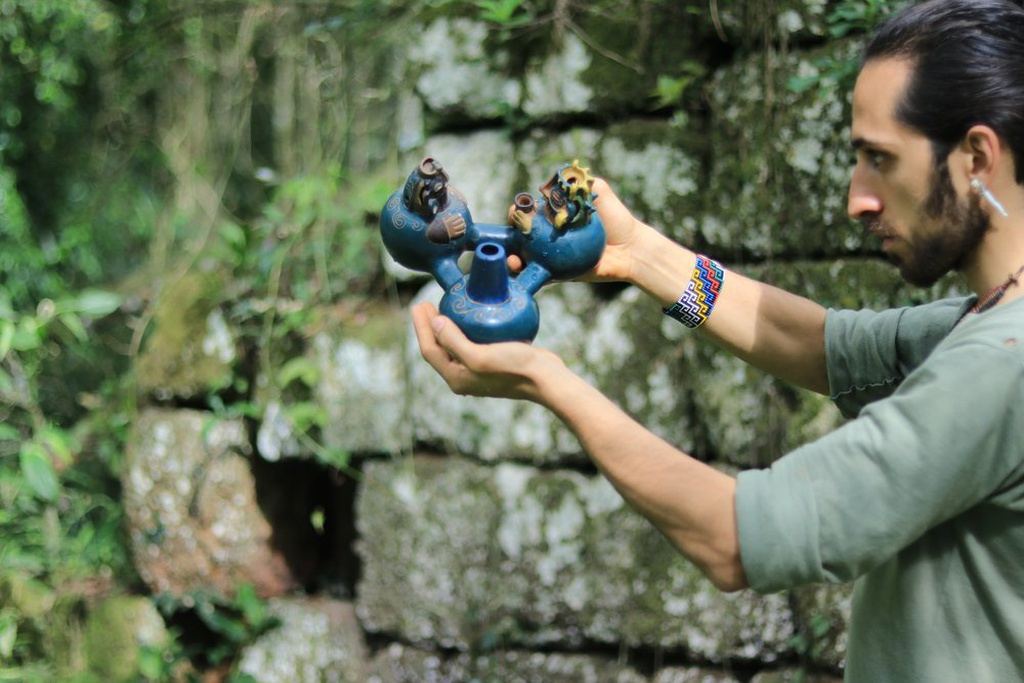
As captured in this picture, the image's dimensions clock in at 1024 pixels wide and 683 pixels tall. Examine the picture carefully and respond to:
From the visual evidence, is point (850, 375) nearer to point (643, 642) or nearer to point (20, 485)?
point (643, 642)

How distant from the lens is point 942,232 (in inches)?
55.4

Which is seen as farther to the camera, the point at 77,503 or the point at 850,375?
the point at 77,503

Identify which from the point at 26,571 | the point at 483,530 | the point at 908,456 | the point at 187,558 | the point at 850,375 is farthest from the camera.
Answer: the point at 26,571

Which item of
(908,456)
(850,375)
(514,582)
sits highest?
(908,456)

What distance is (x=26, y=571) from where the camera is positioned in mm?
3490

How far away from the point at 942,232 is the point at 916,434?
0.37 meters

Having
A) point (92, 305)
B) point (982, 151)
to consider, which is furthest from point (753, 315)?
point (92, 305)

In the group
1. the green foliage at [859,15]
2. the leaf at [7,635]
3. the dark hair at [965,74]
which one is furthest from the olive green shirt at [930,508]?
the leaf at [7,635]

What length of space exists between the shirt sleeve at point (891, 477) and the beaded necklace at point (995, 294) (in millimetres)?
191

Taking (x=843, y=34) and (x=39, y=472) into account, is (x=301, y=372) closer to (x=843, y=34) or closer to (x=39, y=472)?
(x=39, y=472)

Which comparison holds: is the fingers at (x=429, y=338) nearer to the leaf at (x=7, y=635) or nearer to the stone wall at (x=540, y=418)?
the stone wall at (x=540, y=418)

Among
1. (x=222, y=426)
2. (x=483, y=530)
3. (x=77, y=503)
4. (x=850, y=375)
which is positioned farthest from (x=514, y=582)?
(x=77, y=503)

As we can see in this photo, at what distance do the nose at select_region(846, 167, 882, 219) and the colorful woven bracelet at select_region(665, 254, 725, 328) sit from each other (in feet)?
1.28

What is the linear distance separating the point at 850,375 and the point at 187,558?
232 centimetres
